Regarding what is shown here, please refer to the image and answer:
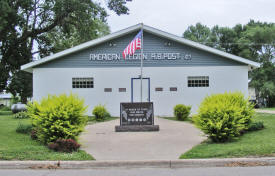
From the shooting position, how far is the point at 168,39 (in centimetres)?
1941

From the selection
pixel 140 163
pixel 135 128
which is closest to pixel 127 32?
pixel 135 128

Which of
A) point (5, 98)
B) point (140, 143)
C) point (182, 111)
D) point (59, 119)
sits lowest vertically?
point (140, 143)

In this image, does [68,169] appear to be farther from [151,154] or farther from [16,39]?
[16,39]

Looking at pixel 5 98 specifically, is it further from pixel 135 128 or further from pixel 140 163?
pixel 140 163

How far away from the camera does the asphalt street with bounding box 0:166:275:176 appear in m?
6.28

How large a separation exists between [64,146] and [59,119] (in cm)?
85

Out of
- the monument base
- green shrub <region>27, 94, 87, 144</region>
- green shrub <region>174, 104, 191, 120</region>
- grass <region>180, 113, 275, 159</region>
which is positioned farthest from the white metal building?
green shrub <region>27, 94, 87, 144</region>

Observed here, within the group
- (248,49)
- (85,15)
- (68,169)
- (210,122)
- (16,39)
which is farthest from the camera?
(248,49)

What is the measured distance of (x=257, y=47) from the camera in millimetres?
44125

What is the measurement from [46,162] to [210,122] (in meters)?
4.71

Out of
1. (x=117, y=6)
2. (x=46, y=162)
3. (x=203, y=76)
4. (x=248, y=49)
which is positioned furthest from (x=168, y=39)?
(x=248, y=49)

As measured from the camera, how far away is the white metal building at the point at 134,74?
19.3 m

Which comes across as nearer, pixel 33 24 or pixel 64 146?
pixel 64 146

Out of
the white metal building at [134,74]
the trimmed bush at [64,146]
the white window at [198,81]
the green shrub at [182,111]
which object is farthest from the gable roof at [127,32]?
the trimmed bush at [64,146]
